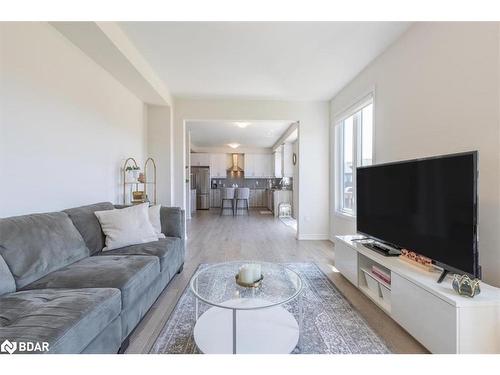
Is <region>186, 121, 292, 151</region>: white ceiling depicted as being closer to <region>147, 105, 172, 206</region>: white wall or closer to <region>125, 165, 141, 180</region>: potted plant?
<region>147, 105, 172, 206</region>: white wall

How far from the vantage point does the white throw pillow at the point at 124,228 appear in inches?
84.6

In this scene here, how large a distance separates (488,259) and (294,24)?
2374 mm

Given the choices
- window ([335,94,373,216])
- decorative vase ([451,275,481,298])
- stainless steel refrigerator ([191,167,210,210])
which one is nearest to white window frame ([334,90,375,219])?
window ([335,94,373,216])

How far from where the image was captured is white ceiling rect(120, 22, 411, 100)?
7.33 feet

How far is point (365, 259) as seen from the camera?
7.45 ft

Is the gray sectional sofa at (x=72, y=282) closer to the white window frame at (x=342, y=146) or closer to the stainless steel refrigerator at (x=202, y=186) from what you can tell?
the white window frame at (x=342, y=146)

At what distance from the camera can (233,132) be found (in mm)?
6938

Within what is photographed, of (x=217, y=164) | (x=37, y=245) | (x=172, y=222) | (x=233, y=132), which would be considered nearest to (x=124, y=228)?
(x=172, y=222)

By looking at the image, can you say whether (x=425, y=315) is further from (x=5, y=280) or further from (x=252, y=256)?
(x=5, y=280)

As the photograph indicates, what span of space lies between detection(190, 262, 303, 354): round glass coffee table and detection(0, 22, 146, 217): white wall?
1.52m

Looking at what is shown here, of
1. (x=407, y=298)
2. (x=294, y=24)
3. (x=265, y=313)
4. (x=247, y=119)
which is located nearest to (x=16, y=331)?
(x=265, y=313)

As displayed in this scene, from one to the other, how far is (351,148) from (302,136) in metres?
0.91
